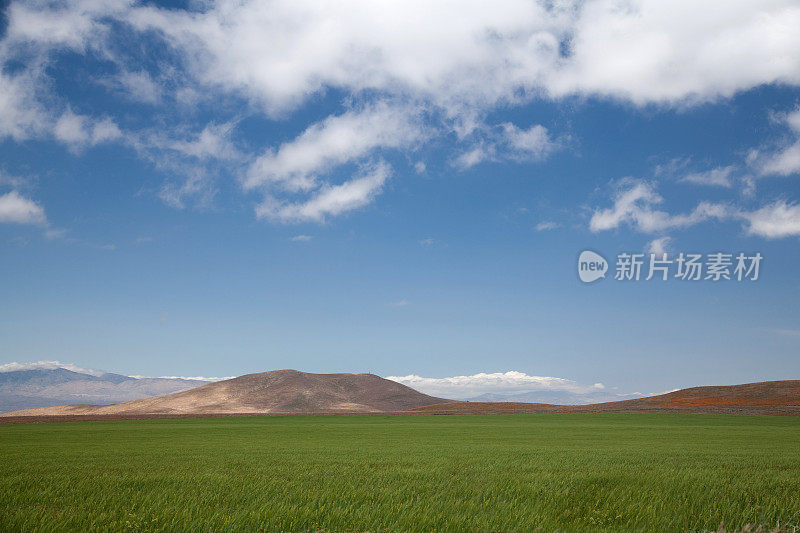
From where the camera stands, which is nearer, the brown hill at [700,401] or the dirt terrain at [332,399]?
the brown hill at [700,401]

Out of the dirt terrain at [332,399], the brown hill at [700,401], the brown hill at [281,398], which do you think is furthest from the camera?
the brown hill at [281,398]

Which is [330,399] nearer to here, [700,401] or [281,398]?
[281,398]

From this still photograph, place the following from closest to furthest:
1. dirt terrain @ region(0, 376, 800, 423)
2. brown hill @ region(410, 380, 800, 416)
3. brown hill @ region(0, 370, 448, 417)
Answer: brown hill @ region(410, 380, 800, 416), dirt terrain @ region(0, 376, 800, 423), brown hill @ region(0, 370, 448, 417)

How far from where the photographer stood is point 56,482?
9562mm

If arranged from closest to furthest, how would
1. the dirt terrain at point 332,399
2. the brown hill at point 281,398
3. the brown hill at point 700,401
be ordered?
the brown hill at point 700,401, the dirt terrain at point 332,399, the brown hill at point 281,398

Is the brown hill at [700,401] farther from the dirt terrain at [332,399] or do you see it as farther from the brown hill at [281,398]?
the brown hill at [281,398]

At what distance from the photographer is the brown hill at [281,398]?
111 metres

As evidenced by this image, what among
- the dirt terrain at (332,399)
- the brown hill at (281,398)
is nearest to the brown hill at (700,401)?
the dirt terrain at (332,399)

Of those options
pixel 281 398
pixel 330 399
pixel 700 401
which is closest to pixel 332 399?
pixel 330 399

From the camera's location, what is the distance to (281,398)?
118375 mm

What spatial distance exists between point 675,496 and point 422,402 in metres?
125

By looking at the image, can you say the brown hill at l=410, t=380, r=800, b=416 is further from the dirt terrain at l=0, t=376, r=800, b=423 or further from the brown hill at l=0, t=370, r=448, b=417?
the brown hill at l=0, t=370, r=448, b=417

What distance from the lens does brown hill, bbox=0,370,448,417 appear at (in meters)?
111

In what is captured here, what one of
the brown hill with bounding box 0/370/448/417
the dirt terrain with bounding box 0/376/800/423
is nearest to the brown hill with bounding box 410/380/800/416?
the dirt terrain with bounding box 0/376/800/423
